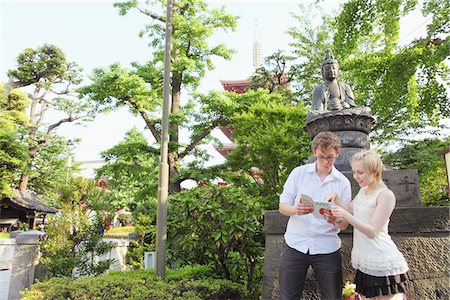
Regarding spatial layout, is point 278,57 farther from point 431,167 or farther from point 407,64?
point 407,64

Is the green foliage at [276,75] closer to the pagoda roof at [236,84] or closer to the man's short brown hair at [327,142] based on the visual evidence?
the pagoda roof at [236,84]

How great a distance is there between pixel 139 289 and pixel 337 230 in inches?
101

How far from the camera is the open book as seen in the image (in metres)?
2.31

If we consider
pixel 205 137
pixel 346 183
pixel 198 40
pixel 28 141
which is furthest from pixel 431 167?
pixel 28 141

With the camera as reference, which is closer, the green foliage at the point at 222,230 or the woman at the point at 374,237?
the woman at the point at 374,237

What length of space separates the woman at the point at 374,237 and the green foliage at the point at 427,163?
31.5ft

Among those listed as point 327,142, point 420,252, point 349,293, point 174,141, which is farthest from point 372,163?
point 174,141

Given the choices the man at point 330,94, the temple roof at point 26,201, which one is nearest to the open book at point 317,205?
the man at point 330,94

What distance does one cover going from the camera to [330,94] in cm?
508

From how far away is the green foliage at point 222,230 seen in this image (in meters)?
4.84

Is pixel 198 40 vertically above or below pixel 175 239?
above

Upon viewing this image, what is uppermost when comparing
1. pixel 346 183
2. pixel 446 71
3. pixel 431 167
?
pixel 446 71

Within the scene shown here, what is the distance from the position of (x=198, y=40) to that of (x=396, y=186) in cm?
906

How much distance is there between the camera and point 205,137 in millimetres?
12086
